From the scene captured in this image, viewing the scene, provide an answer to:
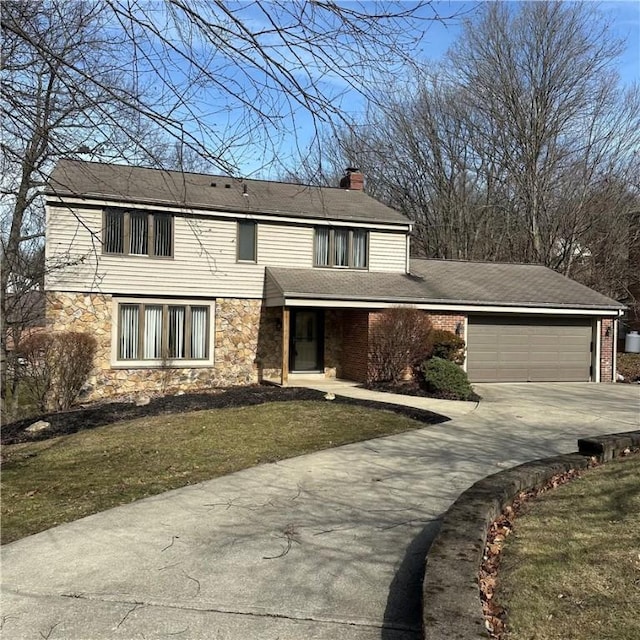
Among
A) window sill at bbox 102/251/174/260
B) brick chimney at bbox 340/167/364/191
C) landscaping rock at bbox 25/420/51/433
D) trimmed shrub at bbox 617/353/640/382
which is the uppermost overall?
brick chimney at bbox 340/167/364/191

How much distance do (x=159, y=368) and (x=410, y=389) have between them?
22.2ft

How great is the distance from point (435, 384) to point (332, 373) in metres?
4.75

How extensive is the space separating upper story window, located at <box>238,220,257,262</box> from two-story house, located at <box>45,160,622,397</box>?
0.03 meters

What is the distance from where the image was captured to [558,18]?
2800 centimetres

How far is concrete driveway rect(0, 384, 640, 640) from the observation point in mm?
3529

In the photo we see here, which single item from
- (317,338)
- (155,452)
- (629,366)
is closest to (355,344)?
(317,338)

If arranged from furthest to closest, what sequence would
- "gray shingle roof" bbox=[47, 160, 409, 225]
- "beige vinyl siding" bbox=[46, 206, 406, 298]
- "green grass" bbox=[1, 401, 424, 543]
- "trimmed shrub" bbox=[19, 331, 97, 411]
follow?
1. "gray shingle roof" bbox=[47, 160, 409, 225]
2. "beige vinyl siding" bbox=[46, 206, 406, 298]
3. "trimmed shrub" bbox=[19, 331, 97, 411]
4. "green grass" bbox=[1, 401, 424, 543]

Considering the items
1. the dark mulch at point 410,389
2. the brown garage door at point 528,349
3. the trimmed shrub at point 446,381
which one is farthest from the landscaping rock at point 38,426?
the brown garage door at point 528,349

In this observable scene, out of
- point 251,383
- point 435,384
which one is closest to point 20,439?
point 251,383

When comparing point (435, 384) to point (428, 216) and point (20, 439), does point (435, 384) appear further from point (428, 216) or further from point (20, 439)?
point (428, 216)

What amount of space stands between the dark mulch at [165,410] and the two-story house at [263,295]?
7.85 ft

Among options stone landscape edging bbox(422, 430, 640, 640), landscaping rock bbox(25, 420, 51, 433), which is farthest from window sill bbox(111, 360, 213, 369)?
stone landscape edging bbox(422, 430, 640, 640)

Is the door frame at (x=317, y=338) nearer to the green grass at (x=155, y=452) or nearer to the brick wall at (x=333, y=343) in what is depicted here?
the brick wall at (x=333, y=343)

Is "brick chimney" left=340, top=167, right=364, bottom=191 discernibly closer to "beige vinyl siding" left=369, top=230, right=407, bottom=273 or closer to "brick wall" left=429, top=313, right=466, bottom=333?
"beige vinyl siding" left=369, top=230, right=407, bottom=273
